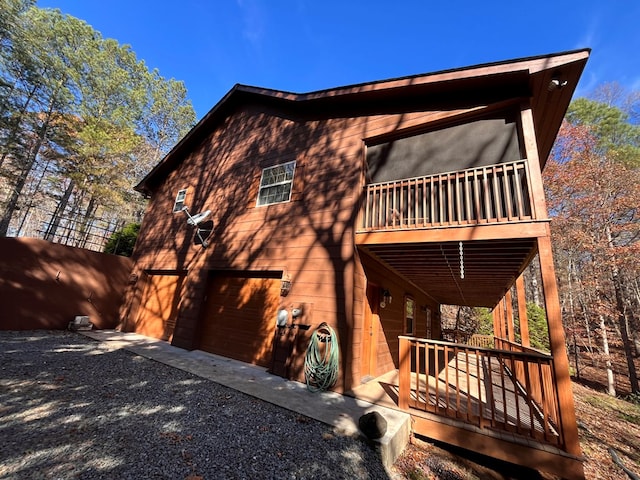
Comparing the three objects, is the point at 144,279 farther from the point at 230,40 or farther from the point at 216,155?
the point at 230,40

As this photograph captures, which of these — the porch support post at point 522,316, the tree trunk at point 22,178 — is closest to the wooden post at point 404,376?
the porch support post at point 522,316

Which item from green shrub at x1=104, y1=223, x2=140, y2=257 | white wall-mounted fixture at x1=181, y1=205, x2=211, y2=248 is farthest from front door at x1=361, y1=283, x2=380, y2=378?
green shrub at x1=104, y1=223, x2=140, y2=257

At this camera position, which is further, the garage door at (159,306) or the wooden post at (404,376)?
the garage door at (159,306)

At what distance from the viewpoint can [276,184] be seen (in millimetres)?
6637

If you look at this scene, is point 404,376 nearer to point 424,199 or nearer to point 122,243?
point 424,199

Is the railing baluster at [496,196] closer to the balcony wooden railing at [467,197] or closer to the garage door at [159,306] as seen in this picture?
the balcony wooden railing at [467,197]

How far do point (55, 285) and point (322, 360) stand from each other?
8.28 metres

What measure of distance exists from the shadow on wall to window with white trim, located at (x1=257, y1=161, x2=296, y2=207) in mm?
6113

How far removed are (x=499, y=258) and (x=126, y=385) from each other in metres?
6.48

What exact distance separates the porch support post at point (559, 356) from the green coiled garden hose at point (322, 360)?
282cm

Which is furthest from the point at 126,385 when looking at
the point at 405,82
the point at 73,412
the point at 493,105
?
the point at 493,105

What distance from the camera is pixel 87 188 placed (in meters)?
13.9

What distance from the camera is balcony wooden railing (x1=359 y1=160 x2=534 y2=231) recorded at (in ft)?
12.8

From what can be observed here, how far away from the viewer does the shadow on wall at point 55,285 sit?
6945 millimetres
